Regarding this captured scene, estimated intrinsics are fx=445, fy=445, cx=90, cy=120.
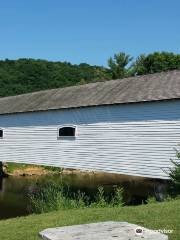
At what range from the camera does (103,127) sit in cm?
A: 1811

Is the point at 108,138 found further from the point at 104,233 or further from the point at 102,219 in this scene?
the point at 104,233

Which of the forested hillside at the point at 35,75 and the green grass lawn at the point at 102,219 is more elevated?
the forested hillside at the point at 35,75

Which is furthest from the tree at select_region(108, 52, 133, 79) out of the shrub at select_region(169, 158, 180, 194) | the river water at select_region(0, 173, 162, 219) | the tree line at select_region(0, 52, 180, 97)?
the shrub at select_region(169, 158, 180, 194)

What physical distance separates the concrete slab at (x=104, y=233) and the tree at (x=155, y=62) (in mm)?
43516

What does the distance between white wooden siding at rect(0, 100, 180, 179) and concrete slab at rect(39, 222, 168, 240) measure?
1007cm

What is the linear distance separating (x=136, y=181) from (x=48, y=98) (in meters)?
10.1

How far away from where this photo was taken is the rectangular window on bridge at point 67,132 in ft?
63.8

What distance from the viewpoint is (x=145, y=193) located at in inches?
931

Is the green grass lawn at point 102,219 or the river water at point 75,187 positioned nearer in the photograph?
the green grass lawn at point 102,219

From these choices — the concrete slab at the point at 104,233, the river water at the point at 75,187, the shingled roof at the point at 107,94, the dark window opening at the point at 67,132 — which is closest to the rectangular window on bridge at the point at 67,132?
the dark window opening at the point at 67,132

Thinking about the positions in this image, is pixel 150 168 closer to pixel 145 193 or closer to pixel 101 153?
pixel 101 153

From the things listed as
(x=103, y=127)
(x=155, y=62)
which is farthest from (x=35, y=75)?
(x=103, y=127)

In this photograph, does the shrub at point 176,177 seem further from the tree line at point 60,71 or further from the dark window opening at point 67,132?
the tree line at point 60,71

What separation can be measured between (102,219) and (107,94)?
10.7 meters
